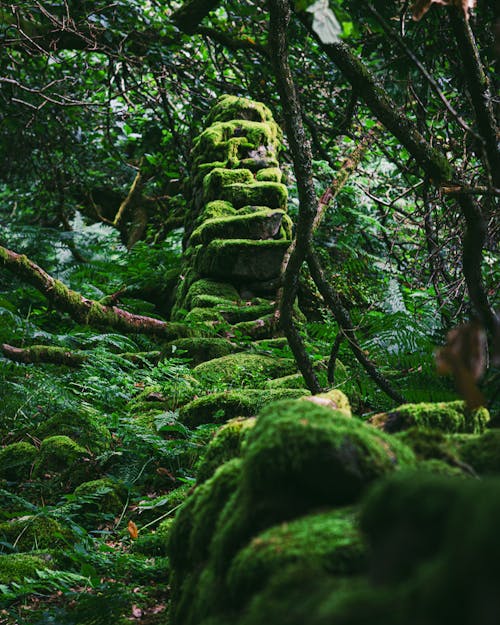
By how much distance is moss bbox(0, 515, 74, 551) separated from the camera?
9.83ft

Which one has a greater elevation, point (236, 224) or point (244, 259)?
point (236, 224)

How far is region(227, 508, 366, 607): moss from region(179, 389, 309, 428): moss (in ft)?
9.22

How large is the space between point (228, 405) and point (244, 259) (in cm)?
348

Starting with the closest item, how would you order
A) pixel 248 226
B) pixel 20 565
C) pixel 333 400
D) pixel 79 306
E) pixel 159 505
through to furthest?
pixel 333 400 < pixel 20 565 < pixel 159 505 < pixel 79 306 < pixel 248 226

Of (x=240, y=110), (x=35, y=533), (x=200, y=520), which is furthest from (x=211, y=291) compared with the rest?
(x=200, y=520)

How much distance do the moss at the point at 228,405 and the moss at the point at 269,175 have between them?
16.3 ft

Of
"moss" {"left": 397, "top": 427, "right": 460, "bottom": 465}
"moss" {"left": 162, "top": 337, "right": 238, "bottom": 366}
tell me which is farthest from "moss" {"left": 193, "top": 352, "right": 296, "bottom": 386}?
"moss" {"left": 397, "top": 427, "right": 460, "bottom": 465}

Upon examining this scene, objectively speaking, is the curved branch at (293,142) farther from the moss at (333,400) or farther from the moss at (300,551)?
the moss at (300,551)

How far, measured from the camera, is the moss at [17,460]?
390 centimetres

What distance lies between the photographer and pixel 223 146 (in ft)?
28.9

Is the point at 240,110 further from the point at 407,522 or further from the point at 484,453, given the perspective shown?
the point at 407,522

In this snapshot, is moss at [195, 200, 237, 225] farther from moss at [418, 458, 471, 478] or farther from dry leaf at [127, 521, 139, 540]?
moss at [418, 458, 471, 478]

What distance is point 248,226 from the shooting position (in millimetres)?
7602

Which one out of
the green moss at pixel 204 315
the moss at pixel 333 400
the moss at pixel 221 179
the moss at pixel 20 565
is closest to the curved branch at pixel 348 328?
the moss at pixel 333 400
